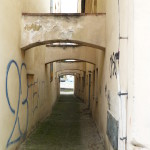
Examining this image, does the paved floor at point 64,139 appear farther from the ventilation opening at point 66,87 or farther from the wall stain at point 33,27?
the ventilation opening at point 66,87

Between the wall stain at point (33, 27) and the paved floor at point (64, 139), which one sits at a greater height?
the wall stain at point (33, 27)

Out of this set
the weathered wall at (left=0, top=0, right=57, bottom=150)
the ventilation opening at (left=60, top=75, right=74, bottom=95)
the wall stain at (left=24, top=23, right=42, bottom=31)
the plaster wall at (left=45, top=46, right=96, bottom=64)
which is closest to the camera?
the weathered wall at (left=0, top=0, right=57, bottom=150)

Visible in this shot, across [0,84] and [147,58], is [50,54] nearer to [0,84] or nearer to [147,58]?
[0,84]

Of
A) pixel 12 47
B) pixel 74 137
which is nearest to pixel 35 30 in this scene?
pixel 12 47

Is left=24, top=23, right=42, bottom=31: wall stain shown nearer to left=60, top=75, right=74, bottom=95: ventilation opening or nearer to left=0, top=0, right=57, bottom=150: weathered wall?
left=0, top=0, right=57, bottom=150: weathered wall

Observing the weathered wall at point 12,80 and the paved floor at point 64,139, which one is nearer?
the weathered wall at point 12,80

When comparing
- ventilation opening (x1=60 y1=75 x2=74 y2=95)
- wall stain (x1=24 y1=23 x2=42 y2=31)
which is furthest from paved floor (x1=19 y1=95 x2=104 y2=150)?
ventilation opening (x1=60 y1=75 x2=74 y2=95)

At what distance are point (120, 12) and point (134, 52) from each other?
1494 mm

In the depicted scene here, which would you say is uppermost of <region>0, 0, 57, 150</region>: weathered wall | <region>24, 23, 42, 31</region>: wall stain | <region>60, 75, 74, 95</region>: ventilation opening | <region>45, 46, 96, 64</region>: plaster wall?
<region>24, 23, 42, 31</region>: wall stain

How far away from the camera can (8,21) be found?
549 cm

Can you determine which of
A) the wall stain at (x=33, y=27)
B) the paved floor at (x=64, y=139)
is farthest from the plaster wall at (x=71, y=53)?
the wall stain at (x=33, y=27)

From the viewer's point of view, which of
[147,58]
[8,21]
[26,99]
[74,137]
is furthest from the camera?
[74,137]

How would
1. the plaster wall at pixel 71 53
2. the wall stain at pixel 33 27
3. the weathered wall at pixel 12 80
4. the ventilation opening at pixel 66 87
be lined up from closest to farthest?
the weathered wall at pixel 12 80
the wall stain at pixel 33 27
the plaster wall at pixel 71 53
the ventilation opening at pixel 66 87

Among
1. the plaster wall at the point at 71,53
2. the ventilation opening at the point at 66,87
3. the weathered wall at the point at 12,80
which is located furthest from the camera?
the ventilation opening at the point at 66,87
